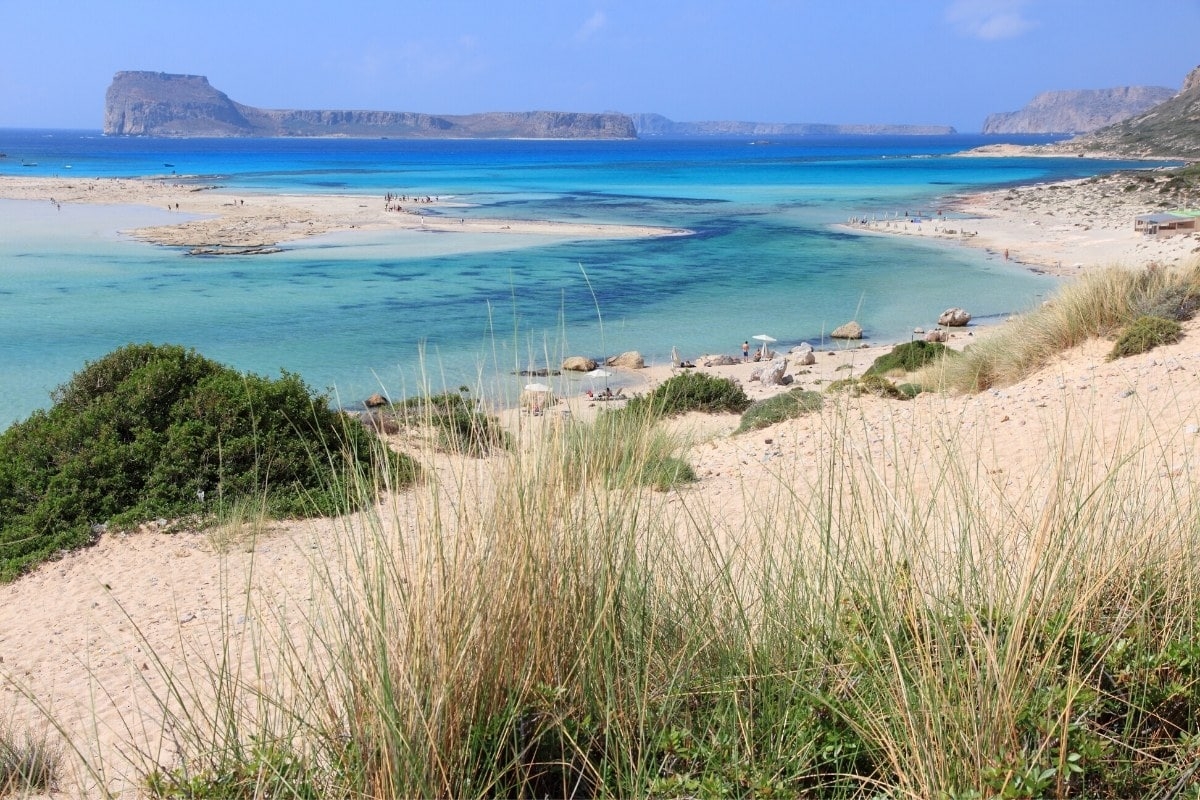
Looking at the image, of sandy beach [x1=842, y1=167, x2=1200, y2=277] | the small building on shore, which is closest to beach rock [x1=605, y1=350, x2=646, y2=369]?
sandy beach [x1=842, y1=167, x2=1200, y2=277]

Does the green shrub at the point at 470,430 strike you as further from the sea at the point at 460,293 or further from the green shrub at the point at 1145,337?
the green shrub at the point at 1145,337

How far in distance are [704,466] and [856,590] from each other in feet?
19.3

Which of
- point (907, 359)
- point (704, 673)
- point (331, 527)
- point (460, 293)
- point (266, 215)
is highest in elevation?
point (266, 215)

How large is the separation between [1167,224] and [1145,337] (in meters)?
23.4

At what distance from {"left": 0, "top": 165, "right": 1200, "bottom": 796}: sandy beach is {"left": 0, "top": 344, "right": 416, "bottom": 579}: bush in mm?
351

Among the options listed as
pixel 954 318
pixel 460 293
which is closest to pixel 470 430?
pixel 954 318

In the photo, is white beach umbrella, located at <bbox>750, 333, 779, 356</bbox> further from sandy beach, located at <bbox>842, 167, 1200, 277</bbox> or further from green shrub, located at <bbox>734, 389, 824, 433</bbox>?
sandy beach, located at <bbox>842, 167, 1200, 277</bbox>

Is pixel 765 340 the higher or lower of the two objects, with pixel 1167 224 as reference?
lower

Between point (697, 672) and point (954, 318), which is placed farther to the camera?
point (954, 318)

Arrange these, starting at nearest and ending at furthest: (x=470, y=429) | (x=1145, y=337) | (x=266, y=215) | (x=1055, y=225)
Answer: (x=470, y=429) < (x=1145, y=337) < (x=1055, y=225) < (x=266, y=215)

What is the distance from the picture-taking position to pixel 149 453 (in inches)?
311

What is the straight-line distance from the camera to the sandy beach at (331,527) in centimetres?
325

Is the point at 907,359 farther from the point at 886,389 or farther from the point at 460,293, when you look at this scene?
the point at 460,293

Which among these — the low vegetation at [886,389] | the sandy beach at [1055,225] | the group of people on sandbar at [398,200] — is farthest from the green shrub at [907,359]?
the group of people on sandbar at [398,200]
